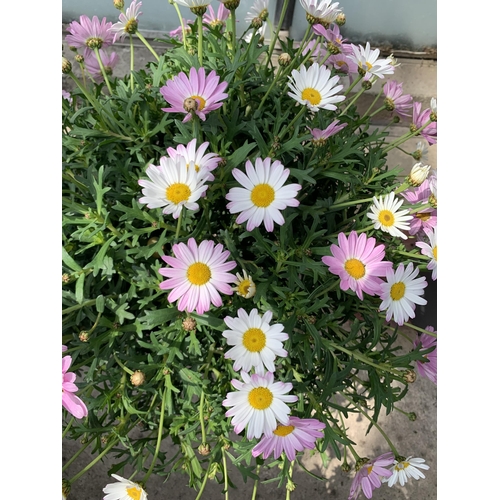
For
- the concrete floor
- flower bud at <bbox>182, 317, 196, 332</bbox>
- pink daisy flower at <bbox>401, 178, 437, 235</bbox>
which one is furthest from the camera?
the concrete floor

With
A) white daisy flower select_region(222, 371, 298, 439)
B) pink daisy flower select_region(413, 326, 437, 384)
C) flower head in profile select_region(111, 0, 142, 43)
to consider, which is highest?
flower head in profile select_region(111, 0, 142, 43)

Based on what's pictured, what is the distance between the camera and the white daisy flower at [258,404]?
2.12ft

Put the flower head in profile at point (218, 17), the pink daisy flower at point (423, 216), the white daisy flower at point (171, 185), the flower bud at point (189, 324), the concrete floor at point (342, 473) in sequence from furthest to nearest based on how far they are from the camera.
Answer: the concrete floor at point (342, 473) < the flower head in profile at point (218, 17) < the pink daisy flower at point (423, 216) < the flower bud at point (189, 324) < the white daisy flower at point (171, 185)

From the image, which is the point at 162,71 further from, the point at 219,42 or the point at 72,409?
the point at 72,409

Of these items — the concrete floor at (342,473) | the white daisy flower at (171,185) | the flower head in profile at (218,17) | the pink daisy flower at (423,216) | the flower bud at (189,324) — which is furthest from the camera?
the concrete floor at (342,473)

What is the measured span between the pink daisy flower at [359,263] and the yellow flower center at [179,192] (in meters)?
0.24

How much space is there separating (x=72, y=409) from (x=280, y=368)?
39cm

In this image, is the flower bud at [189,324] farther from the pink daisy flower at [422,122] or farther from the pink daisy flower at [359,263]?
the pink daisy flower at [422,122]

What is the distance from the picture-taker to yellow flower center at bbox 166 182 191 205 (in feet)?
1.86

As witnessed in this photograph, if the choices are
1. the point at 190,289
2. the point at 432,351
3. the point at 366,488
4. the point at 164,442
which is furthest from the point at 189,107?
the point at 164,442

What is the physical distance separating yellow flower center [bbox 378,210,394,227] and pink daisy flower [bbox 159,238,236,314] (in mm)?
280

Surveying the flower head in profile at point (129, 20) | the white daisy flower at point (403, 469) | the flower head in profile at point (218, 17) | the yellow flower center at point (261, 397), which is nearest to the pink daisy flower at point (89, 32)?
the flower head in profile at point (129, 20)

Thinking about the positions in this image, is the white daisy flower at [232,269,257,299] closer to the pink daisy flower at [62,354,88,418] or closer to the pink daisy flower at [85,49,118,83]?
the pink daisy flower at [62,354,88,418]

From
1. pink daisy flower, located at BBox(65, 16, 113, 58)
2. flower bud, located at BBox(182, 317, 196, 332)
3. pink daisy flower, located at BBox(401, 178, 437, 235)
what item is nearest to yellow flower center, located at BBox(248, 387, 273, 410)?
flower bud, located at BBox(182, 317, 196, 332)
